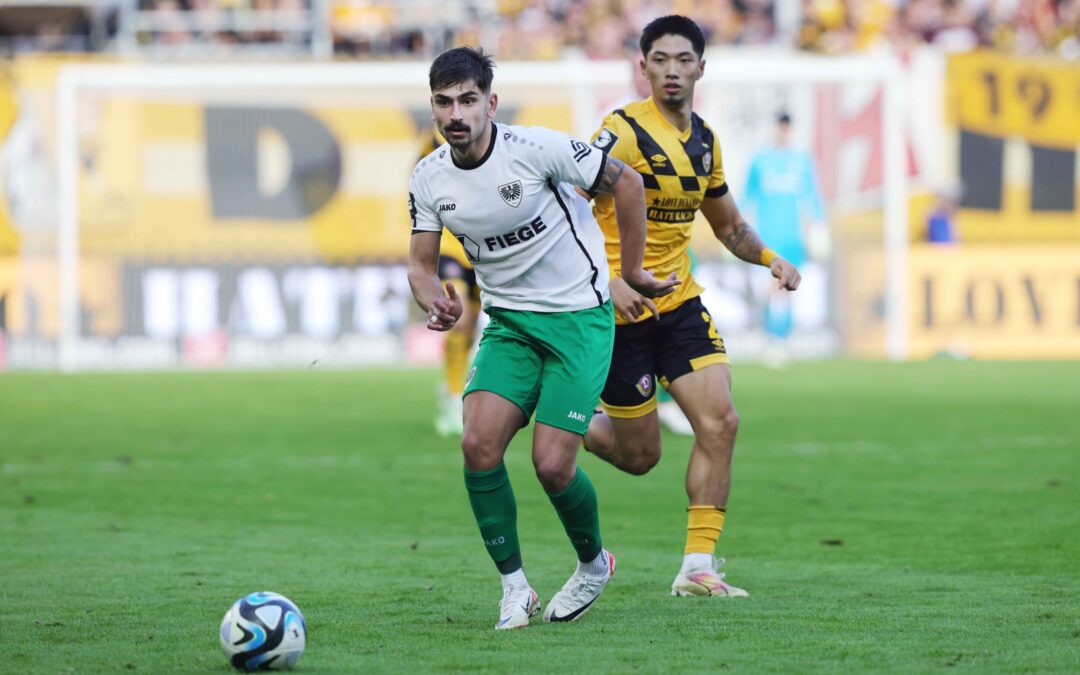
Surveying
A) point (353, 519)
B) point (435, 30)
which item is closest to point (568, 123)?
point (435, 30)

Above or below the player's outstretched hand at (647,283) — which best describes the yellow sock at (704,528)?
below

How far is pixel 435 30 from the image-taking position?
26.6m

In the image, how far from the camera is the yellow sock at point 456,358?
44.9 feet

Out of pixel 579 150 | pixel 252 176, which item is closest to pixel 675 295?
pixel 579 150

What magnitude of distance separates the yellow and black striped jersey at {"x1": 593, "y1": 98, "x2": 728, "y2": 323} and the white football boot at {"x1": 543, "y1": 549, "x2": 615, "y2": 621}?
4.67ft

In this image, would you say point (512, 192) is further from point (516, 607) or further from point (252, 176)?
point (252, 176)

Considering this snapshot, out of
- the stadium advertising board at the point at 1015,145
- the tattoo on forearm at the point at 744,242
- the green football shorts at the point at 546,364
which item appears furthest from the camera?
the stadium advertising board at the point at 1015,145

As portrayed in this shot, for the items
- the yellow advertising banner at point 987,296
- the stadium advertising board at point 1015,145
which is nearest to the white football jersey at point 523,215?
the yellow advertising banner at point 987,296

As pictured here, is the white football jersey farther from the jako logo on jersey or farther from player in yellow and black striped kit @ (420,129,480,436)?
player in yellow and black striped kit @ (420,129,480,436)

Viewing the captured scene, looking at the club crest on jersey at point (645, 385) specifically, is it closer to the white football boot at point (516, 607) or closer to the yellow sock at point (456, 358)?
the white football boot at point (516, 607)

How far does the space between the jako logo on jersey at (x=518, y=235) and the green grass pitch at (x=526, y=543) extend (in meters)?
1.36

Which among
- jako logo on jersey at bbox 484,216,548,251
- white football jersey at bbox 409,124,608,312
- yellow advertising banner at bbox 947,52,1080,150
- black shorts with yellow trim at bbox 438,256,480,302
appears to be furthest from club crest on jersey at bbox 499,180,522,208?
yellow advertising banner at bbox 947,52,1080,150

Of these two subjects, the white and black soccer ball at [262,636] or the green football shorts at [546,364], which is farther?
the green football shorts at [546,364]

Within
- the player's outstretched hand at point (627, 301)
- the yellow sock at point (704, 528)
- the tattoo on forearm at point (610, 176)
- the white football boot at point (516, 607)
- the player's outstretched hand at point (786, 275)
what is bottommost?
the white football boot at point (516, 607)
